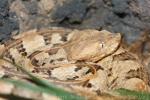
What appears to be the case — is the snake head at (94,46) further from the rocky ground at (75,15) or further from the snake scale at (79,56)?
the rocky ground at (75,15)

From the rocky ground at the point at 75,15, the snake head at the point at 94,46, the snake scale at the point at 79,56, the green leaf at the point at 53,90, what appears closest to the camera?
the green leaf at the point at 53,90

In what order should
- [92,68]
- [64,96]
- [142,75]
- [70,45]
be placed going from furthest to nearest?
[70,45] → [142,75] → [92,68] → [64,96]

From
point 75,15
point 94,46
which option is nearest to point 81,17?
point 75,15

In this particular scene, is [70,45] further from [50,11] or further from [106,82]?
[106,82]

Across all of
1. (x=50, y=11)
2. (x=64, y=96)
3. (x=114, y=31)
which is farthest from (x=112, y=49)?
(x=64, y=96)

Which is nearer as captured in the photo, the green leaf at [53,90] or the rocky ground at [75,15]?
the green leaf at [53,90]

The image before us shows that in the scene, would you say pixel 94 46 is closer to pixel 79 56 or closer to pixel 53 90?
pixel 79 56

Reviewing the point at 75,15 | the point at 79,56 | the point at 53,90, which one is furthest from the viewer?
the point at 75,15

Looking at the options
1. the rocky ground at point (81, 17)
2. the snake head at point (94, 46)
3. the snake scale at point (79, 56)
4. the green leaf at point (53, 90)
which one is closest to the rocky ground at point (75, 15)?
the rocky ground at point (81, 17)
